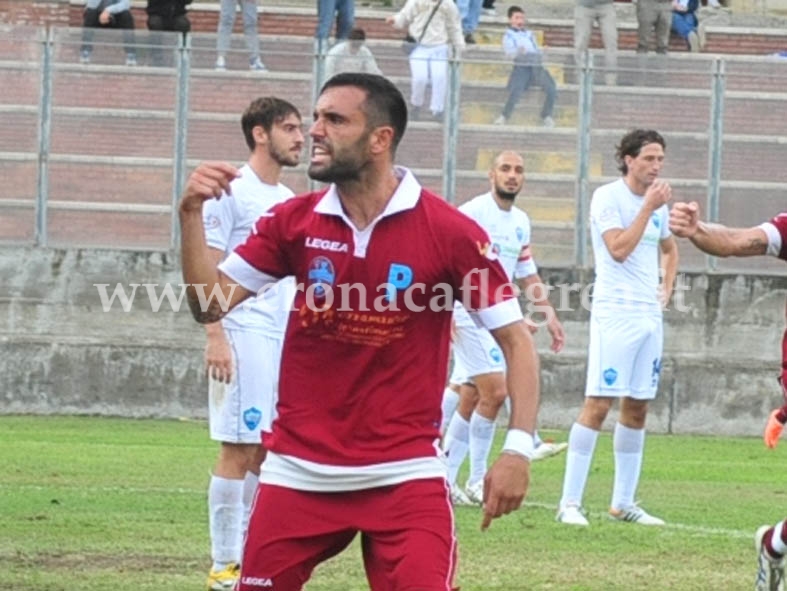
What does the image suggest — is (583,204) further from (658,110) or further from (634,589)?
(634,589)

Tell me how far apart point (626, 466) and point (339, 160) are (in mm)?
7423

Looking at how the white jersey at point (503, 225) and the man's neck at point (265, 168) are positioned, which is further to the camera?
the white jersey at point (503, 225)

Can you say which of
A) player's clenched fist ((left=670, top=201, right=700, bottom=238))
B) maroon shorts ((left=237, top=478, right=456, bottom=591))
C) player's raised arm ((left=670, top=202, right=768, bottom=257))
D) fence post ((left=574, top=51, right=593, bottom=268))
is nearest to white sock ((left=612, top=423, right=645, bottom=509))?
player's raised arm ((left=670, top=202, right=768, bottom=257))

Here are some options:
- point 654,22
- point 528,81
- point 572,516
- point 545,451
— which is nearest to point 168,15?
point 528,81

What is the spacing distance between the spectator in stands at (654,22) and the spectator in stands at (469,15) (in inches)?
88.0

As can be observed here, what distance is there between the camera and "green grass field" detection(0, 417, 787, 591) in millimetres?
11047

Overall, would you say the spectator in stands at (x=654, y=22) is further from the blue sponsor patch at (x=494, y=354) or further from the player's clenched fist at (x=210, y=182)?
the player's clenched fist at (x=210, y=182)

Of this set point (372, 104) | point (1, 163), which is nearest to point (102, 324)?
point (1, 163)

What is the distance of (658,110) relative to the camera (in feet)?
77.3

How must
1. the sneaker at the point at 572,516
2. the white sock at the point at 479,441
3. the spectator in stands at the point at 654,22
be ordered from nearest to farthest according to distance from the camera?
the sneaker at the point at 572,516 < the white sock at the point at 479,441 < the spectator in stands at the point at 654,22

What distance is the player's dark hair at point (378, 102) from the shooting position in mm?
7434

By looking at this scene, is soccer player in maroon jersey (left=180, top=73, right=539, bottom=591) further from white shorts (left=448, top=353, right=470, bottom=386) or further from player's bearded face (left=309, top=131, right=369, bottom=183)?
white shorts (left=448, top=353, right=470, bottom=386)

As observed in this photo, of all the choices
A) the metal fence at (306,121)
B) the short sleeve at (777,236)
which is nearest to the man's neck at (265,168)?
the short sleeve at (777,236)

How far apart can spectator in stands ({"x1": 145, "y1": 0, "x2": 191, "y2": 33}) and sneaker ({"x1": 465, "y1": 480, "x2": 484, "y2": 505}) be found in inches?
468
